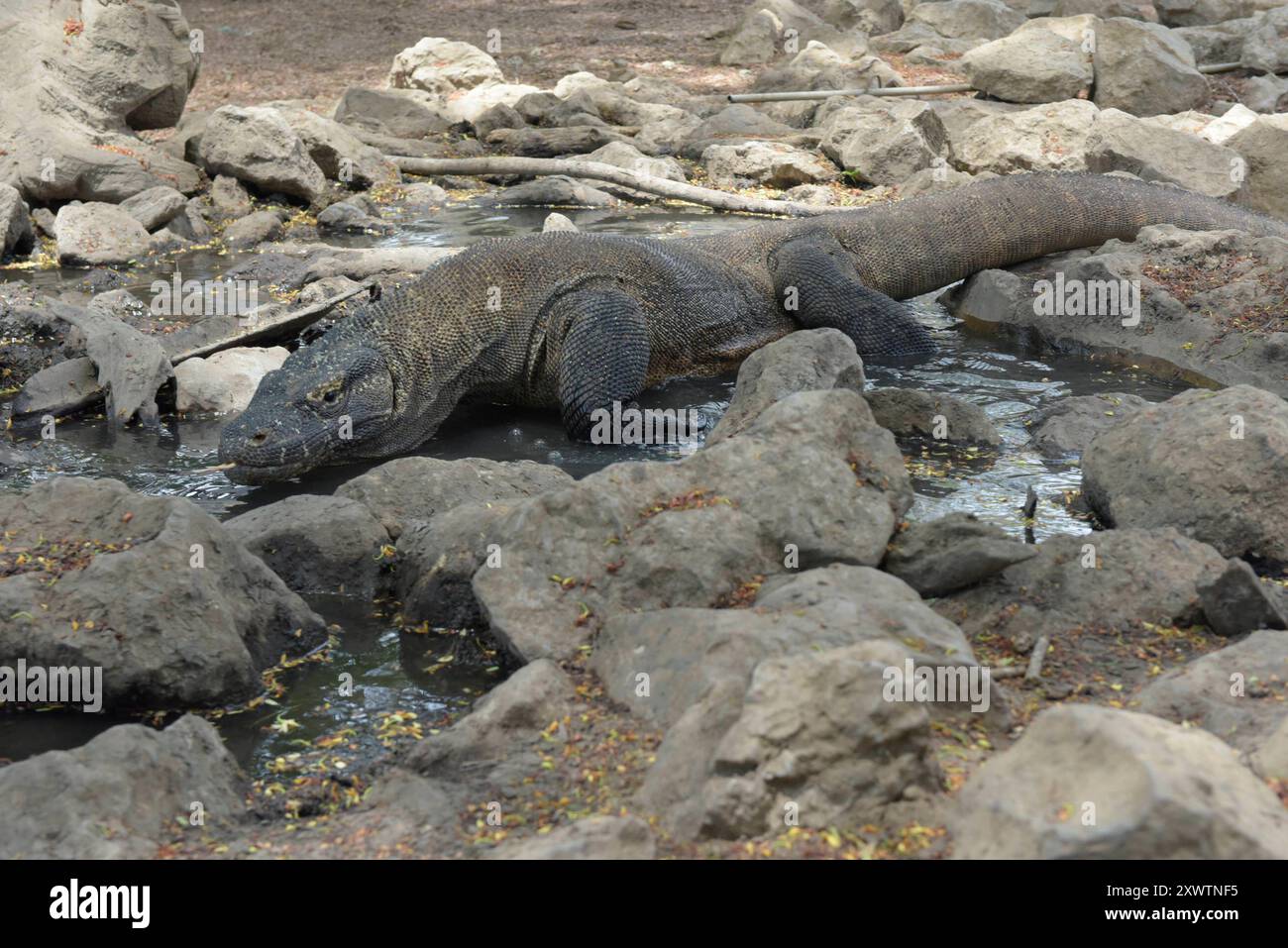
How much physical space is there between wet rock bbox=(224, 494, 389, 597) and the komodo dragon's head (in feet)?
3.78

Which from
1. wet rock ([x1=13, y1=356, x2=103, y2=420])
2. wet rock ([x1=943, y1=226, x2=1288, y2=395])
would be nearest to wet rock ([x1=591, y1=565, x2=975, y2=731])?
wet rock ([x1=943, y1=226, x2=1288, y2=395])

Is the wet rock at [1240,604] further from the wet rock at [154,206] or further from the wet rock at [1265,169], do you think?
the wet rock at [154,206]

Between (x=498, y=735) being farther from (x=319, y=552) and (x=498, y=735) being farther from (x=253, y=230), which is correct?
(x=253, y=230)

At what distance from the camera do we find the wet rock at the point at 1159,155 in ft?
35.9

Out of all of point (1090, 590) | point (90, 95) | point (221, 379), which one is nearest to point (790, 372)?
point (1090, 590)

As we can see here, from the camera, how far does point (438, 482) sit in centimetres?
542

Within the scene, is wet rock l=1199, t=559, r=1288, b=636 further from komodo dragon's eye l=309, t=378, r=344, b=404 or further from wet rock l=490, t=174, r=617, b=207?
wet rock l=490, t=174, r=617, b=207

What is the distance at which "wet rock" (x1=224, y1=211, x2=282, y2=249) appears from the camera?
448 inches

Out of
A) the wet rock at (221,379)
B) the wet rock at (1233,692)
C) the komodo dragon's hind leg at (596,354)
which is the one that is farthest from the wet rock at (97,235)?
the wet rock at (1233,692)

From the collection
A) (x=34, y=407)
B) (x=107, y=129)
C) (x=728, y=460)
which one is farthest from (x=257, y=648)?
(x=107, y=129)

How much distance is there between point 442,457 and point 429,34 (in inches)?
646

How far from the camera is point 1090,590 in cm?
419
